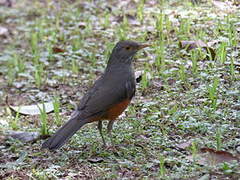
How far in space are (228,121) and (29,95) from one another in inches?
133

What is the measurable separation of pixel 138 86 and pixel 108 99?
187 cm

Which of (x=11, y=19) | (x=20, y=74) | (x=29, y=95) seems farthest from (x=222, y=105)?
(x=11, y=19)

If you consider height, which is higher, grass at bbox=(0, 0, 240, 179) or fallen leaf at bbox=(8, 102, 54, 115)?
grass at bbox=(0, 0, 240, 179)

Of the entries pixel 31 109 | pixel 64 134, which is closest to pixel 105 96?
pixel 64 134

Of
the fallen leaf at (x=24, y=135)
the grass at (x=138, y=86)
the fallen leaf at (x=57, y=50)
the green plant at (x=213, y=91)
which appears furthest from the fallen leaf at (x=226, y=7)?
the fallen leaf at (x=24, y=135)

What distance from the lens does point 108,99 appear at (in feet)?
17.9

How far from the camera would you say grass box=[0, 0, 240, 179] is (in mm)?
5055

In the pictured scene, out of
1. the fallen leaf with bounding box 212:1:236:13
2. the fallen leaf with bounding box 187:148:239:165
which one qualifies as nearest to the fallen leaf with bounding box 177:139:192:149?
the fallen leaf with bounding box 187:148:239:165

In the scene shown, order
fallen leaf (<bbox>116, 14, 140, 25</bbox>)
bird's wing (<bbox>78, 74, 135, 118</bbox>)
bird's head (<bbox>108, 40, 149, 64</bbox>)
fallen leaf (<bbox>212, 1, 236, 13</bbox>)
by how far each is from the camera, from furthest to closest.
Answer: fallen leaf (<bbox>116, 14, 140, 25</bbox>) → fallen leaf (<bbox>212, 1, 236, 13</bbox>) → bird's head (<bbox>108, 40, 149, 64</bbox>) → bird's wing (<bbox>78, 74, 135, 118</bbox>)

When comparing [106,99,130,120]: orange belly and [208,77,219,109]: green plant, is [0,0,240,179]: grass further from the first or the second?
[106,99,130,120]: orange belly

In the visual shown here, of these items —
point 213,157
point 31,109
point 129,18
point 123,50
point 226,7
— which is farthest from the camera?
point 129,18

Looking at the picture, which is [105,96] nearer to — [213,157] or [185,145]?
[185,145]

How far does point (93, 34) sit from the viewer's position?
9.55m

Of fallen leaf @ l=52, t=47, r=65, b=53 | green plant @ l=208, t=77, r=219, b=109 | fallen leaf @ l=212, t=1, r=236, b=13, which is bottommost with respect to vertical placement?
fallen leaf @ l=52, t=47, r=65, b=53
